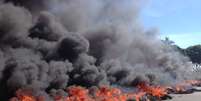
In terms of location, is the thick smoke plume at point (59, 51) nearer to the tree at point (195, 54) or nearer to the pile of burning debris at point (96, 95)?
the pile of burning debris at point (96, 95)

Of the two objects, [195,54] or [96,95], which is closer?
[96,95]

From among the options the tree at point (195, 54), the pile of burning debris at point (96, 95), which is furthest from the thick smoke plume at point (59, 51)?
the tree at point (195, 54)

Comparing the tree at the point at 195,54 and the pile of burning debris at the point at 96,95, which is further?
the tree at the point at 195,54

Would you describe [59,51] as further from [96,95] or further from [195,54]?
[195,54]

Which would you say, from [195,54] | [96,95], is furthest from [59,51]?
[195,54]

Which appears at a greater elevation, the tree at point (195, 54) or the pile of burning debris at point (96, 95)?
the tree at point (195, 54)

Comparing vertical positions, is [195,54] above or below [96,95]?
above

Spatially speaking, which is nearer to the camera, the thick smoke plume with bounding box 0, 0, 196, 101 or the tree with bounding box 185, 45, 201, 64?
the thick smoke plume with bounding box 0, 0, 196, 101

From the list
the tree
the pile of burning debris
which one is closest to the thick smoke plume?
the pile of burning debris

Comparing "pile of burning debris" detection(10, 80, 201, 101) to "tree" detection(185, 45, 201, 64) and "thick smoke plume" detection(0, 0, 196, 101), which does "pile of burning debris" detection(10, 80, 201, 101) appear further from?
"tree" detection(185, 45, 201, 64)

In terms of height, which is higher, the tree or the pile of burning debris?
the tree

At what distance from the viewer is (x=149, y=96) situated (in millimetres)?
45750

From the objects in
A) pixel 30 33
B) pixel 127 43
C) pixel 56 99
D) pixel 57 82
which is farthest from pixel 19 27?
pixel 127 43

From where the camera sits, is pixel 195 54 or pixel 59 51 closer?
pixel 59 51
